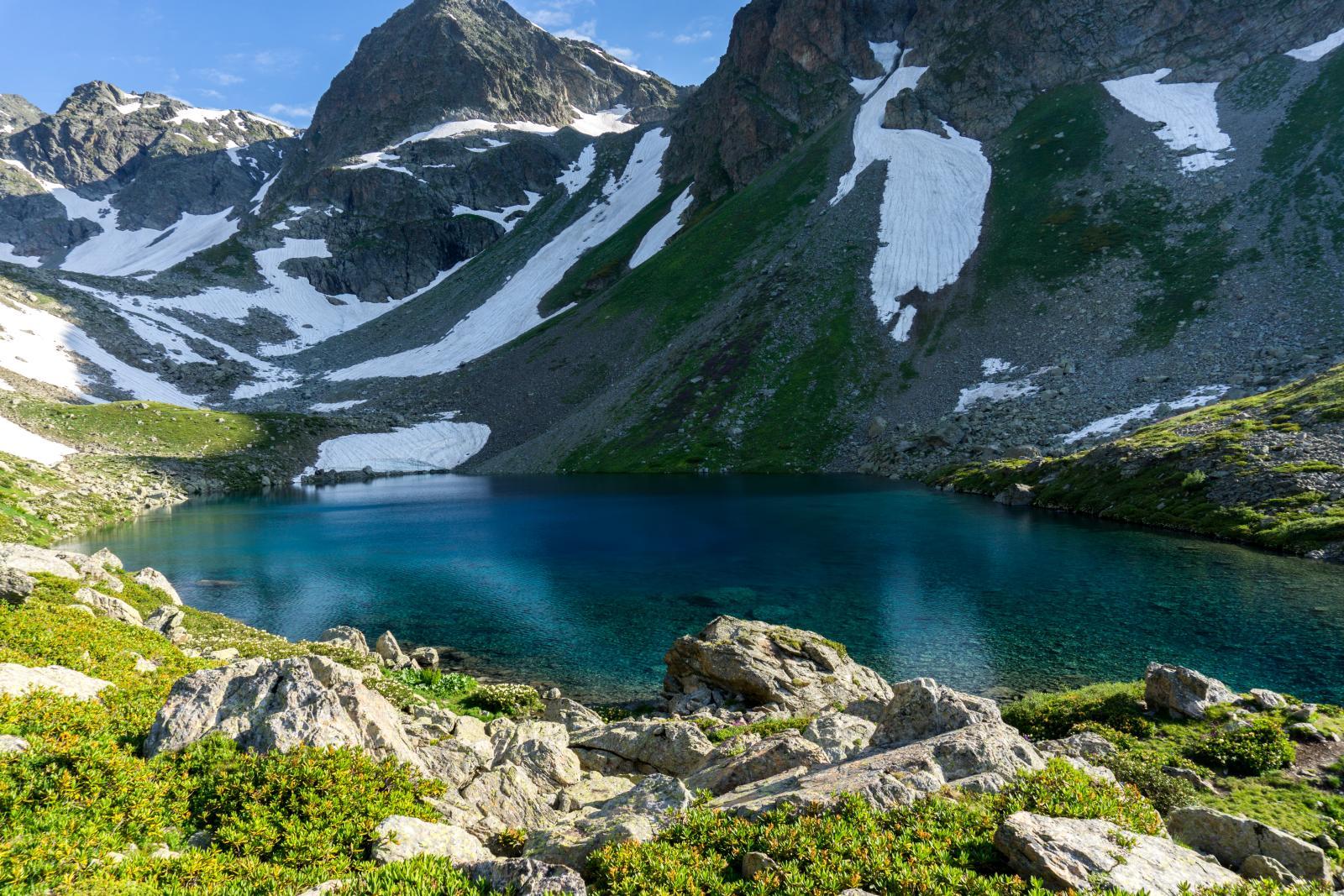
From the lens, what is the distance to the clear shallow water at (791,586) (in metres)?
27.2

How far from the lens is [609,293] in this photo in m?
155

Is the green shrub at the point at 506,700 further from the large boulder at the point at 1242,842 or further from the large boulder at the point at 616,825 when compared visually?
the large boulder at the point at 1242,842

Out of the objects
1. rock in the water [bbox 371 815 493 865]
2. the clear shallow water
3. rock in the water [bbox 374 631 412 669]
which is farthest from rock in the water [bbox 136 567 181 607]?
rock in the water [bbox 371 815 493 865]

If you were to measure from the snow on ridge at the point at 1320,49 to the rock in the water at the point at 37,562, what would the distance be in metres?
178

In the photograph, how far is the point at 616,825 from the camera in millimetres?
9578

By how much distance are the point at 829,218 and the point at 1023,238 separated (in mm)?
36782

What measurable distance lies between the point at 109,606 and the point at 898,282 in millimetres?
117684

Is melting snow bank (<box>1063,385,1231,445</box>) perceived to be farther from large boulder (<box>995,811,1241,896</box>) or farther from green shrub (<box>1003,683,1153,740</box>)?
large boulder (<box>995,811,1241,896</box>)

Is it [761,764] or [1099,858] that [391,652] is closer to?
[761,764]

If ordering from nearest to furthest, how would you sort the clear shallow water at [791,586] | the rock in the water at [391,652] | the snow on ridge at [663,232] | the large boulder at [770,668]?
the large boulder at [770,668] < the clear shallow water at [791,586] < the rock in the water at [391,652] < the snow on ridge at [663,232]

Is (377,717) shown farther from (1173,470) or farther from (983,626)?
(1173,470)

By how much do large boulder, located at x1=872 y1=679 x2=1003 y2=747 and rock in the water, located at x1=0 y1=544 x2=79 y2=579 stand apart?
29125mm

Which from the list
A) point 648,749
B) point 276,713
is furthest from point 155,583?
point 648,749

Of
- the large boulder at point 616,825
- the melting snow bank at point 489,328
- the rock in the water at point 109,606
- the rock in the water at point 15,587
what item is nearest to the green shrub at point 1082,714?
the large boulder at point 616,825
